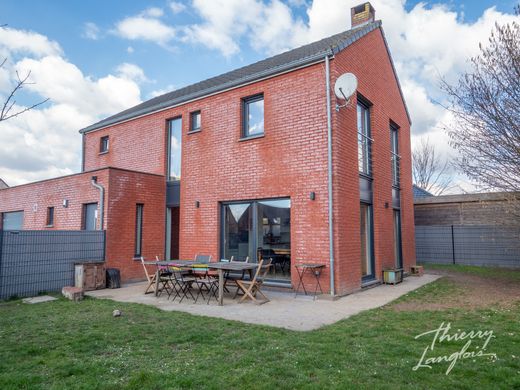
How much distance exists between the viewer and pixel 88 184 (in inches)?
430

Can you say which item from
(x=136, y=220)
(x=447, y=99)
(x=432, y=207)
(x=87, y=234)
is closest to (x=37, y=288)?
(x=87, y=234)

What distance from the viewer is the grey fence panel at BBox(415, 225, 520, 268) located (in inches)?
544

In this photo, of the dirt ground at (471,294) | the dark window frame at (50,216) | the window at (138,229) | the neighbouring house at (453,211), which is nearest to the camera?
the dirt ground at (471,294)

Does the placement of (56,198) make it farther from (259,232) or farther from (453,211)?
(453,211)

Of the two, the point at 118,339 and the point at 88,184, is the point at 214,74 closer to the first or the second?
the point at 88,184

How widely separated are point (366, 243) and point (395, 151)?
4329 millimetres

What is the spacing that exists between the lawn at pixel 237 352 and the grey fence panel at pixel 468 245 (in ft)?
29.2

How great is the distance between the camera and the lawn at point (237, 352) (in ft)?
11.1

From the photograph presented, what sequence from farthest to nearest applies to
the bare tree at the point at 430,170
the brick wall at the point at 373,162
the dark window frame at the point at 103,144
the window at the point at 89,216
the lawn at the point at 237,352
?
the bare tree at the point at 430,170 < the dark window frame at the point at 103,144 < the window at the point at 89,216 < the brick wall at the point at 373,162 < the lawn at the point at 237,352

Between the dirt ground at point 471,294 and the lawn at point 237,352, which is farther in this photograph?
the dirt ground at point 471,294

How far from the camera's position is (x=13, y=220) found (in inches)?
571

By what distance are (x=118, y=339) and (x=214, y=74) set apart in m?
13.4

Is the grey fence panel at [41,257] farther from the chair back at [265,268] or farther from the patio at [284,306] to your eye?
the chair back at [265,268]
